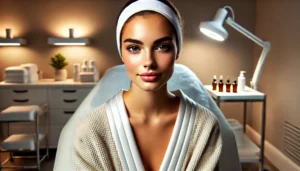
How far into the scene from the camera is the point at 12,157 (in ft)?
9.38

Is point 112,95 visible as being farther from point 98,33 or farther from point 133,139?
point 98,33

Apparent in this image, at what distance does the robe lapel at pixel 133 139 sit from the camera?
0.78m

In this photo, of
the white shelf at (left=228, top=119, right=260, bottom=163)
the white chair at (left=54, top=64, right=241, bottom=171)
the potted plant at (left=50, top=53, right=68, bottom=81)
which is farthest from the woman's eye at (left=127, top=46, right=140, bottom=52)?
the potted plant at (left=50, top=53, right=68, bottom=81)

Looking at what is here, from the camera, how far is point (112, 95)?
162cm

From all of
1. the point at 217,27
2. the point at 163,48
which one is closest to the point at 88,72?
the point at 217,27

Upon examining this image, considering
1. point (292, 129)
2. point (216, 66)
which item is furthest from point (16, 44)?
point (292, 129)

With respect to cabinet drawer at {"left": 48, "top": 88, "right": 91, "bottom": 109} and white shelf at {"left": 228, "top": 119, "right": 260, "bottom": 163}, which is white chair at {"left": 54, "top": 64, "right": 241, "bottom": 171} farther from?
cabinet drawer at {"left": 48, "top": 88, "right": 91, "bottom": 109}

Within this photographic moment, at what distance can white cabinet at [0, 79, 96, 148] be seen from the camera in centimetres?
302

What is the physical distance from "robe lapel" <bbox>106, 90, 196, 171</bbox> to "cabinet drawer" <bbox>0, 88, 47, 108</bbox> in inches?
93.9

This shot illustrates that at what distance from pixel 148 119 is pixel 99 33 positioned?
8.76ft

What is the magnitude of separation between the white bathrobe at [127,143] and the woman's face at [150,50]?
5.2 inches

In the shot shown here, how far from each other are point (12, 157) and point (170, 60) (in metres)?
2.60

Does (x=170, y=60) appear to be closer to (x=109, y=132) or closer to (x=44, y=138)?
(x=109, y=132)

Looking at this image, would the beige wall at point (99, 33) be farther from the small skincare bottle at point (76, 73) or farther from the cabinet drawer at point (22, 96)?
the cabinet drawer at point (22, 96)
